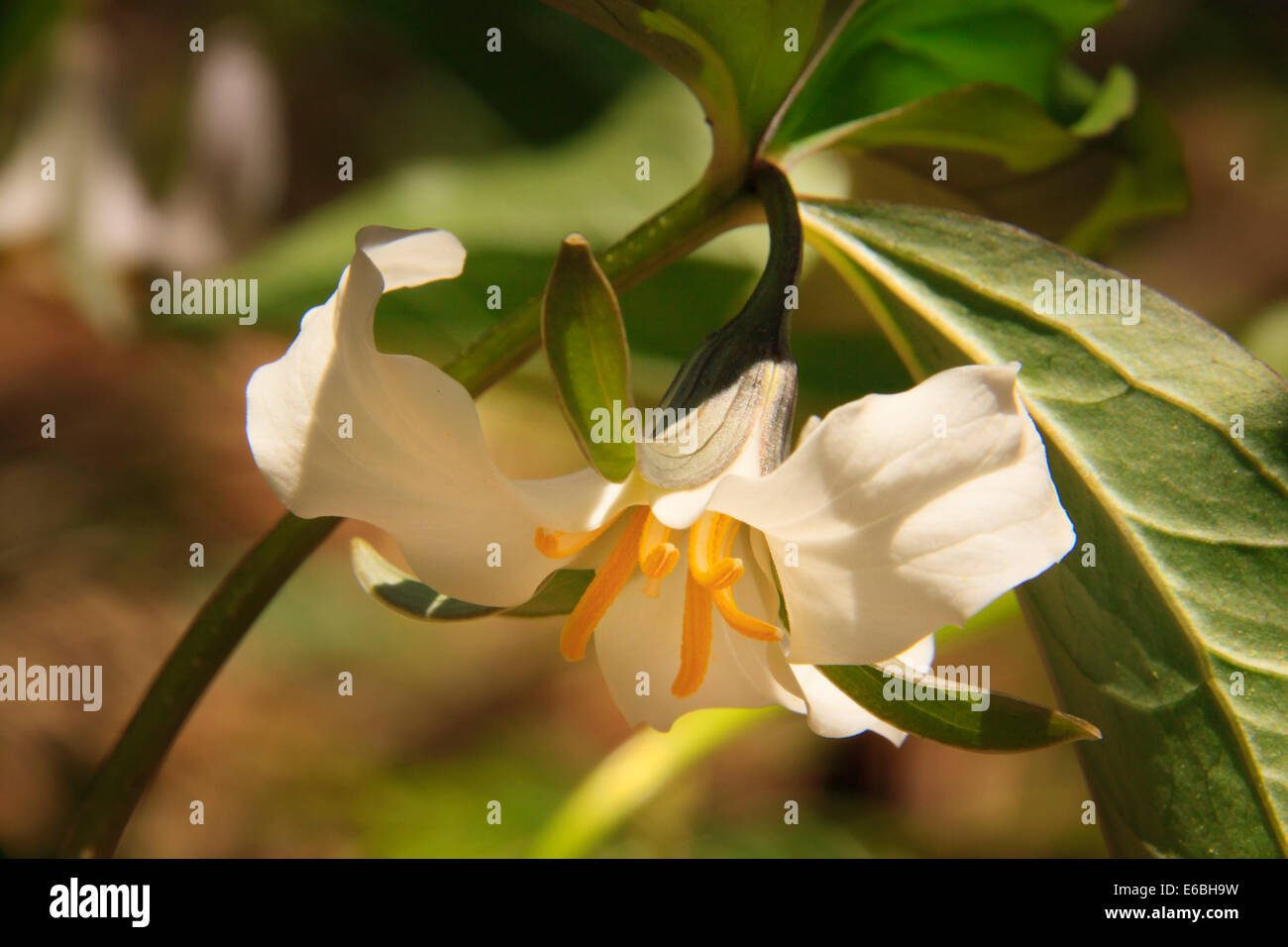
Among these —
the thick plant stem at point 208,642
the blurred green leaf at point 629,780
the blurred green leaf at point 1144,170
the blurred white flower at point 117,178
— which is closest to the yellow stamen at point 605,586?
the thick plant stem at point 208,642

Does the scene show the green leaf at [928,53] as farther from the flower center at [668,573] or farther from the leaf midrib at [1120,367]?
the flower center at [668,573]

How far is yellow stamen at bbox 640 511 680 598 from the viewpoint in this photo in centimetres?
35

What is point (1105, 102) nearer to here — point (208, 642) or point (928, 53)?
point (928, 53)

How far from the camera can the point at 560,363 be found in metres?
0.31

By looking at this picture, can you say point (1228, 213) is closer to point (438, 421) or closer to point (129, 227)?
point (129, 227)

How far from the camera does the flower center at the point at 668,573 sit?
35cm

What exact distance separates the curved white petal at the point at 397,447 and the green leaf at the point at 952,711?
0.12m

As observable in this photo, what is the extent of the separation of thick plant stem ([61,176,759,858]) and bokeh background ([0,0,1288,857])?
38cm

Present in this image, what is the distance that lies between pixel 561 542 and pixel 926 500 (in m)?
0.14

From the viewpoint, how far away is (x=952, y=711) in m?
0.33

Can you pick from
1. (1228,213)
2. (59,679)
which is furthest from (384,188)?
(1228,213)

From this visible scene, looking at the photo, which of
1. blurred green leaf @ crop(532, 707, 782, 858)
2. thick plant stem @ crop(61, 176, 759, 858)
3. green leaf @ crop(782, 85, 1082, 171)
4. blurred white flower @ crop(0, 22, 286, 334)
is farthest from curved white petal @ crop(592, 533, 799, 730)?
blurred white flower @ crop(0, 22, 286, 334)

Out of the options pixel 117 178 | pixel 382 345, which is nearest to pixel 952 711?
pixel 382 345

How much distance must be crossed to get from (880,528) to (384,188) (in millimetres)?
928
